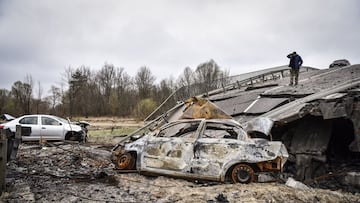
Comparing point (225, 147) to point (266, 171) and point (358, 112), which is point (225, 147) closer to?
point (266, 171)

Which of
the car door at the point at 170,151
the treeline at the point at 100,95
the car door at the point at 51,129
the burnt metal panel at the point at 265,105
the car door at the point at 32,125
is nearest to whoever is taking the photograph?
the car door at the point at 170,151

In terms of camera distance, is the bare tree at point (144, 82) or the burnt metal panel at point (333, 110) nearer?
the burnt metal panel at point (333, 110)

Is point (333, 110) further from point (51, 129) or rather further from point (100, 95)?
point (100, 95)

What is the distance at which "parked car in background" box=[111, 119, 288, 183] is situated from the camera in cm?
710

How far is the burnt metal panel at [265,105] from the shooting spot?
40.6 ft

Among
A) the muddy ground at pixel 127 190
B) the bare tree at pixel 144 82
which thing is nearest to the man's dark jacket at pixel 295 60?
the muddy ground at pixel 127 190

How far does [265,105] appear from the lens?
42.2 feet

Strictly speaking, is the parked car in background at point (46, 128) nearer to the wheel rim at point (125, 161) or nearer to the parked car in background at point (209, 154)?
the wheel rim at point (125, 161)

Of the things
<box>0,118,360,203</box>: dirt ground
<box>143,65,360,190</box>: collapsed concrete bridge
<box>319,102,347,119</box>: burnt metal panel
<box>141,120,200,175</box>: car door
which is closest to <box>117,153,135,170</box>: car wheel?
<box>0,118,360,203</box>: dirt ground

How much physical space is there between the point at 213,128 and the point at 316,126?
3723 millimetres

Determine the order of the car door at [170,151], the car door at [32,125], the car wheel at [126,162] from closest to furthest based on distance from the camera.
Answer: the car door at [170,151]
the car wheel at [126,162]
the car door at [32,125]

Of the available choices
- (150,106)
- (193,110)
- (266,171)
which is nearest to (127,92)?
(150,106)

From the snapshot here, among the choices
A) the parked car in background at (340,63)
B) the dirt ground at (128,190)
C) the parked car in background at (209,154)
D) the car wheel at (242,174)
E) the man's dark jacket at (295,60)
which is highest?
the parked car in background at (340,63)

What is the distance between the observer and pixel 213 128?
800cm
